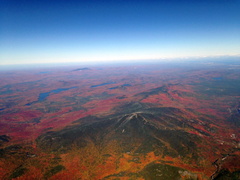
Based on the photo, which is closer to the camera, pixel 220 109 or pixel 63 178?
pixel 63 178

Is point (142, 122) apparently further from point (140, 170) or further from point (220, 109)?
point (220, 109)

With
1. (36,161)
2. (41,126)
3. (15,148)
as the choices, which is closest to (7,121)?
(41,126)

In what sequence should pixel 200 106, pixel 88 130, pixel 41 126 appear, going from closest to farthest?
pixel 88 130 → pixel 41 126 → pixel 200 106

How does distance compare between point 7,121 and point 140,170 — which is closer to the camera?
point 140,170

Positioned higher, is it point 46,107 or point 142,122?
point 142,122

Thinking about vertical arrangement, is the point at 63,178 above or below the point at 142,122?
below

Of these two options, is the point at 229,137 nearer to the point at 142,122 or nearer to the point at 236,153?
the point at 236,153

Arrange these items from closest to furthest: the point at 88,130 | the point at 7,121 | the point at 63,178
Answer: the point at 63,178 < the point at 88,130 < the point at 7,121

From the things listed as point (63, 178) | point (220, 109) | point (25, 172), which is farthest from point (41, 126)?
point (220, 109)

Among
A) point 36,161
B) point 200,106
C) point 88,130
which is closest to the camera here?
point 36,161

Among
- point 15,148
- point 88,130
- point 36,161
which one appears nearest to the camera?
point 36,161
